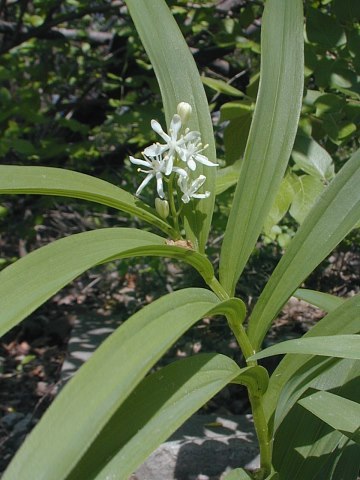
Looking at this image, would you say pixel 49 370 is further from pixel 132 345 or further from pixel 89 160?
pixel 132 345

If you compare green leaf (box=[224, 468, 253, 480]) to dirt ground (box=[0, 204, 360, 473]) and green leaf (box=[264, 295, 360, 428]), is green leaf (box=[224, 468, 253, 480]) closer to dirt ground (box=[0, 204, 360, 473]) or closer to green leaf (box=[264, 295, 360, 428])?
green leaf (box=[264, 295, 360, 428])

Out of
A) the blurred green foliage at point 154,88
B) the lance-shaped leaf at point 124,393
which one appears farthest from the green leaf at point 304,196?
the lance-shaped leaf at point 124,393

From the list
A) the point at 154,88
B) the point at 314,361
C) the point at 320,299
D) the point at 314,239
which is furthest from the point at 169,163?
the point at 154,88

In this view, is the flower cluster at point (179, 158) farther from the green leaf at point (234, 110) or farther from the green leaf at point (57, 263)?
the green leaf at point (234, 110)

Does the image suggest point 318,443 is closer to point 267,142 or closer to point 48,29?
point 267,142

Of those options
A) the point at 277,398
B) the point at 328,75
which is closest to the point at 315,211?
the point at 277,398

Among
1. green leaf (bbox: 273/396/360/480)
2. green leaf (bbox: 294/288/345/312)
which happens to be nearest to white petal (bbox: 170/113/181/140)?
green leaf (bbox: 294/288/345/312)
